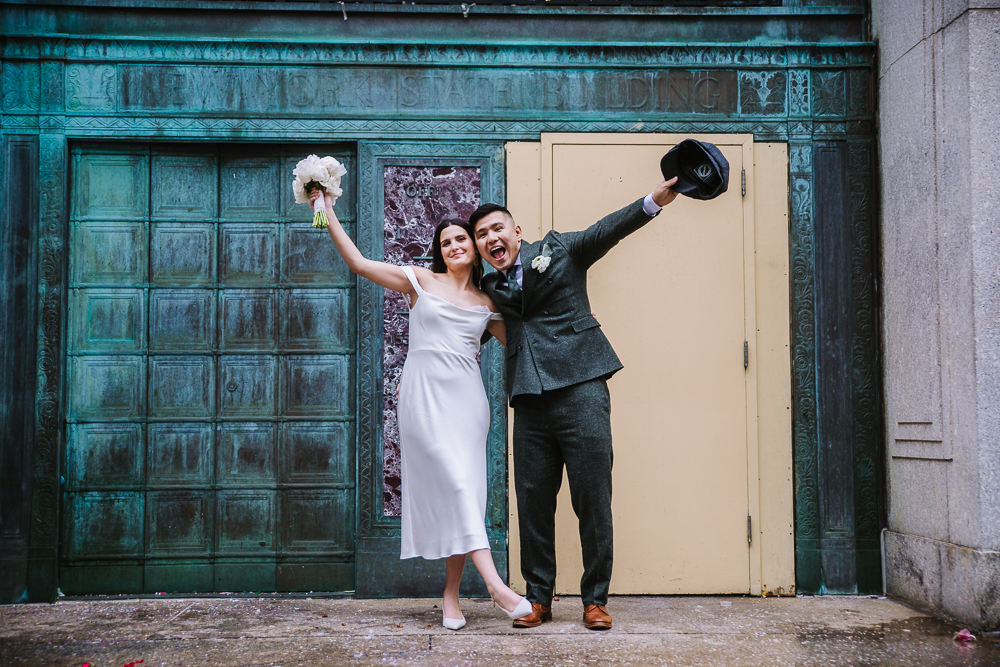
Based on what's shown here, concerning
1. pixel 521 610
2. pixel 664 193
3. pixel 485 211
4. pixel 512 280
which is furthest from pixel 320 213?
pixel 521 610

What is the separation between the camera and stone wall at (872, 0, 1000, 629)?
4.07m

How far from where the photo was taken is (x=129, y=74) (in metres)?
4.86

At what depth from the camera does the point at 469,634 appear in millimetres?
3771

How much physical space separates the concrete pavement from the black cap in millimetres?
2011

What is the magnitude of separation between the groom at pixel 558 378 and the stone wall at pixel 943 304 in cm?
184

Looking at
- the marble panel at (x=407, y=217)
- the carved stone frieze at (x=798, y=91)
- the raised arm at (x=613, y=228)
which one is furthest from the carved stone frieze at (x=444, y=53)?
the raised arm at (x=613, y=228)

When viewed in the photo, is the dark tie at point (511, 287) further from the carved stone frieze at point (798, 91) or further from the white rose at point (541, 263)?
the carved stone frieze at point (798, 91)

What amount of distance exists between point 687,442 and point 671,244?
3.87ft

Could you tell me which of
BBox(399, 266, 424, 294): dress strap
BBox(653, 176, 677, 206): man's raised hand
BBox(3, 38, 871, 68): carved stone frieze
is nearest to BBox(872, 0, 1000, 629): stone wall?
BBox(3, 38, 871, 68): carved stone frieze

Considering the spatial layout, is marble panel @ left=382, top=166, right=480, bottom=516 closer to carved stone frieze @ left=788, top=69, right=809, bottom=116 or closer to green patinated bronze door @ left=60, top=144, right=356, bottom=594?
green patinated bronze door @ left=60, top=144, right=356, bottom=594

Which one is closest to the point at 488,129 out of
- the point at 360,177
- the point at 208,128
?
the point at 360,177

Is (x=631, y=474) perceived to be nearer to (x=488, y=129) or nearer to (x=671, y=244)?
(x=671, y=244)

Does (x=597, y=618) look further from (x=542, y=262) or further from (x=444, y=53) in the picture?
(x=444, y=53)

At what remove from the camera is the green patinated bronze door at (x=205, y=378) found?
480 centimetres
